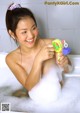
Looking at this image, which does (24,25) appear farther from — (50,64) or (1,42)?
(1,42)

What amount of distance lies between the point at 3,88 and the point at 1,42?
1.30 ft

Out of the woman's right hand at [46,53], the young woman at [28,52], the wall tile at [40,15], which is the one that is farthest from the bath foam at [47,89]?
the wall tile at [40,15]

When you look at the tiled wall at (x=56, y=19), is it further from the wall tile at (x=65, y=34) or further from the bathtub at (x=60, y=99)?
the bathtub at (x=60, y=99)

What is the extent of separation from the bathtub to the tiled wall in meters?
0.16

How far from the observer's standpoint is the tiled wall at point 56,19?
5.29 feet

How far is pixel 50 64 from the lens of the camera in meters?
1.46

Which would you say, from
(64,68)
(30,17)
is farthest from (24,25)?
(64,68)

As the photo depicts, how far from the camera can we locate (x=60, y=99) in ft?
4.46

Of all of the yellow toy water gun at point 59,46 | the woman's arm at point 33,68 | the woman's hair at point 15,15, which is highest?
the woman's hair at point 15,15

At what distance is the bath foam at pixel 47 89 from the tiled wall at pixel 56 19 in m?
0.31

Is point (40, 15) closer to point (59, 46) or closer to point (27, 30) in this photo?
point (27, 30)

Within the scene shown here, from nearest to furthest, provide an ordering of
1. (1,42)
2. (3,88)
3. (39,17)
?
(3,88), (39,17), (1,42)

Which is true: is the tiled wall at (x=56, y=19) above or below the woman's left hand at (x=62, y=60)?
above

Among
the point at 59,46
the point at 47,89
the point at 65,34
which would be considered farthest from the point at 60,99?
the point at 65,34
